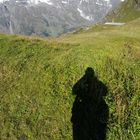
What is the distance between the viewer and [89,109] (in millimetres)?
20859

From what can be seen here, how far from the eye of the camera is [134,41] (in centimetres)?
2598

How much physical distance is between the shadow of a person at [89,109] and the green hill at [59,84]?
0.28m

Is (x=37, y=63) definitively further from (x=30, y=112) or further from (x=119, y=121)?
(x=119, y=121)

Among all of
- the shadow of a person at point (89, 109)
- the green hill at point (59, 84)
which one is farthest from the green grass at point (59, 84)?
the shadow of a person at point (89, 109)

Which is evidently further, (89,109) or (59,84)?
(59,84)

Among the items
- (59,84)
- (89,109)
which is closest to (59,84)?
(59,84)

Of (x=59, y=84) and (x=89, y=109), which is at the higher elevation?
(x=59, y=84)

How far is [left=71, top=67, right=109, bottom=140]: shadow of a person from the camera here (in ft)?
67.5

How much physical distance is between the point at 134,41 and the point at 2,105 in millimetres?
8808

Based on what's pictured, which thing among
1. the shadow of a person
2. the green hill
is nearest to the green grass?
the green hill

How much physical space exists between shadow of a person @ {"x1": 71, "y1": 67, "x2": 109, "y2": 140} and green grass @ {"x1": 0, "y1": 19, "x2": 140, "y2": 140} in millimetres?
290

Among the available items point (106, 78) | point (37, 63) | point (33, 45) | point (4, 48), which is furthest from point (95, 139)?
point (4, 48)

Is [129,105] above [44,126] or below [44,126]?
above

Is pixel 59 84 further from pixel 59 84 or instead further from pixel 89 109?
pixel 89 109
